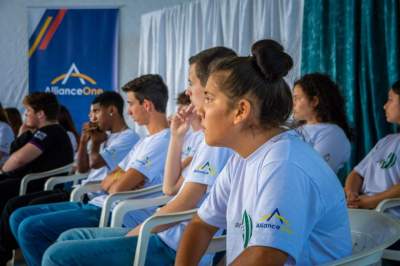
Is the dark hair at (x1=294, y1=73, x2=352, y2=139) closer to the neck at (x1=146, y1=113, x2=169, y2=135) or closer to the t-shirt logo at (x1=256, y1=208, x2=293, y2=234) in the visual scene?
the neck at (x1=146, y1=113, x2=169, y2=135)

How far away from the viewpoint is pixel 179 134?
2.29m

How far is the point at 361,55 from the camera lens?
298 centimetres

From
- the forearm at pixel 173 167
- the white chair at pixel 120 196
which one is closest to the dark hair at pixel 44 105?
the white chair at pixel 120 196

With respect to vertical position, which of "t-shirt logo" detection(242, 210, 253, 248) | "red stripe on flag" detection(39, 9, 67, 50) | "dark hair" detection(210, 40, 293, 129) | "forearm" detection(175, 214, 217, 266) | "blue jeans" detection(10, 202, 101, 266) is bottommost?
"blue jeans" detection(10, 202, 101, 266)

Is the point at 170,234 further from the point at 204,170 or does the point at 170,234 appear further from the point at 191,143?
the point at 191,143

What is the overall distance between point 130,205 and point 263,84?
4.03 feet

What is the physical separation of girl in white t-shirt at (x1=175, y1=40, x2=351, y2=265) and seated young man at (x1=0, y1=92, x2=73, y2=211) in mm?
2345

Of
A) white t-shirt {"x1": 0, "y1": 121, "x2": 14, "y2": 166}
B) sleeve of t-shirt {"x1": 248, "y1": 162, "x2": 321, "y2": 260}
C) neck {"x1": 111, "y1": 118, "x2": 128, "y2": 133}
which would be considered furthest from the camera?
white t-shirt {"x1": 0, "y1": 121, "x2": 14, "y2": 166}

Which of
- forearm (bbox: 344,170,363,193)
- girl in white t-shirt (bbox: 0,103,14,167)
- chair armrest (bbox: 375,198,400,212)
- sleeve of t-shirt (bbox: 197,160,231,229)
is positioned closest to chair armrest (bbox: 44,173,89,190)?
girl in white t-shirt (bbox: 0,103,14,167)

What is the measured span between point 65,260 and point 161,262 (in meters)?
0.33

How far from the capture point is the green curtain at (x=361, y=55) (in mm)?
2863

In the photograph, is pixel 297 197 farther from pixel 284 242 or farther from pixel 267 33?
pixel 267 33

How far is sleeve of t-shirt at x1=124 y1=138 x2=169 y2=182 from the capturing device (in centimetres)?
257

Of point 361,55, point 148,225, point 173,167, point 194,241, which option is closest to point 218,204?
point 194,241
